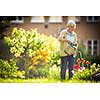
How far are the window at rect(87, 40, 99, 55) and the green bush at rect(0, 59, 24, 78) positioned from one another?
1169 millimetres

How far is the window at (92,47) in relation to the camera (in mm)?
7171

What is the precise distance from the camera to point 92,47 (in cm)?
722

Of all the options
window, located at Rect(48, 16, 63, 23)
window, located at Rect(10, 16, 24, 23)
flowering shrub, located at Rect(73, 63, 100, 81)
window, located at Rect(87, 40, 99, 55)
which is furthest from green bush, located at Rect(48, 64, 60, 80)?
window, located at Rect(10, 16, 24, 23)

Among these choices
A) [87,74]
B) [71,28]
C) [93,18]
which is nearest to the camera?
[93,18]

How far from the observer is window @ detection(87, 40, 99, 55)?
23.5 ft

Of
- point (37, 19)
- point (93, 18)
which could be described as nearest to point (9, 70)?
point (37, 19)

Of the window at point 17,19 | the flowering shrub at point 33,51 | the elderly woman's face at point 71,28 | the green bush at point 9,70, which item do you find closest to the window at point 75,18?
the elderly woman's face at point 71,28

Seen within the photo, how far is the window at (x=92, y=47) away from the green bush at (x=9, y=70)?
1169mm

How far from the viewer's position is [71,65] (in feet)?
23.8

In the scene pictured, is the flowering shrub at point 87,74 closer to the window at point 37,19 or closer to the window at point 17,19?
the window at point 37,19

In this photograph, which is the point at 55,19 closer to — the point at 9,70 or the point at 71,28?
the point at 71,28

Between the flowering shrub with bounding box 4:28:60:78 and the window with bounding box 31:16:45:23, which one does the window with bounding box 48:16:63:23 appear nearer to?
the window with bounding box 31:16:45:23

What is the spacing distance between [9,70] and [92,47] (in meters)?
1.43
